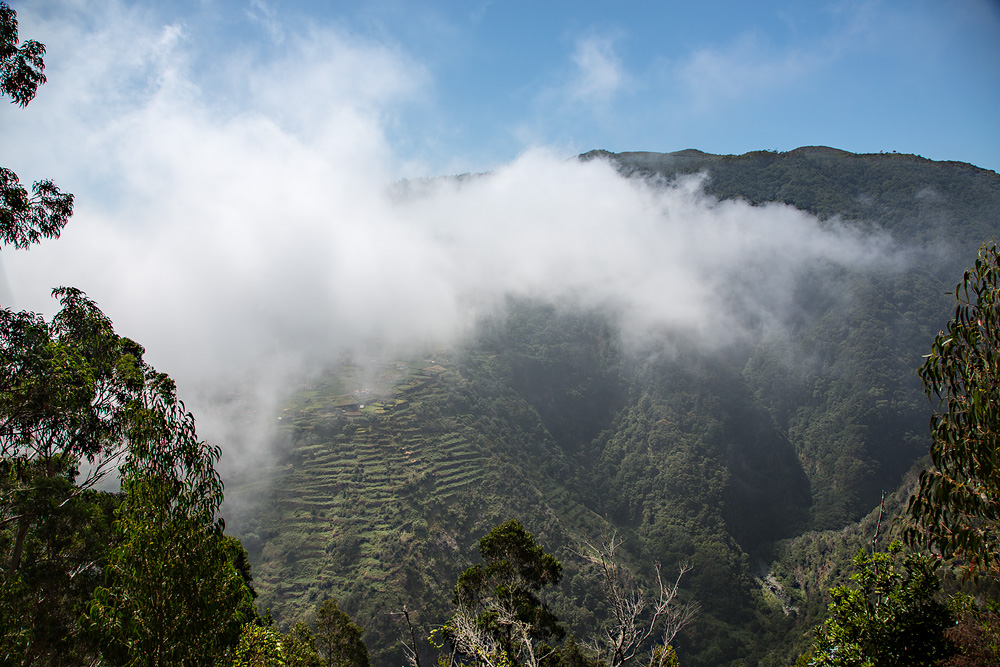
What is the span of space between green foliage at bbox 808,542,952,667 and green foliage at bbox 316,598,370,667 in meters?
24.7

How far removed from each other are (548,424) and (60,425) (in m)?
186

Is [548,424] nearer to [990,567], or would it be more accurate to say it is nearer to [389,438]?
[389,438]

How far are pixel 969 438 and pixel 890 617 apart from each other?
24.7 feet

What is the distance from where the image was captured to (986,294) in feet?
33.2

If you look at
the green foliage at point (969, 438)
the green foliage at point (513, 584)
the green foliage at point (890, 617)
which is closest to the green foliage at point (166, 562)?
the green foliage at point (969, 438)

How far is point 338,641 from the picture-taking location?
29109mm

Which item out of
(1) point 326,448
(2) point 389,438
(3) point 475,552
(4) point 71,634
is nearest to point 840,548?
(3) point 475,552

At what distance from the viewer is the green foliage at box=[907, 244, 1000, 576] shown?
9336 mm

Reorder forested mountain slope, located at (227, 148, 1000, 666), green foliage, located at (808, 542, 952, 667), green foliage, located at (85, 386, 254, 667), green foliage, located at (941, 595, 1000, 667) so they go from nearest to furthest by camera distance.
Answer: green foliage, located at (85, 386, 254, 667) → green foliage, located at (941, 595, 1000, 667) → green foliage, located at (808, 542, 952, 667) → forested mountain slope, located at (227, 148, 1000, 666)

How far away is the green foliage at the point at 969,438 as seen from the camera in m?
9.34

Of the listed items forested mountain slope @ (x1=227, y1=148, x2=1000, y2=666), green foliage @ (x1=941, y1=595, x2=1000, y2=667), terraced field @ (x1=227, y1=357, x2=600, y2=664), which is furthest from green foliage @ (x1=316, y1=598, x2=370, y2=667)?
terraced field @ (x1=227, y1=357, x2=600, y2=664)

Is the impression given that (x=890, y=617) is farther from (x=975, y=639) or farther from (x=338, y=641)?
(x=338, y=641)

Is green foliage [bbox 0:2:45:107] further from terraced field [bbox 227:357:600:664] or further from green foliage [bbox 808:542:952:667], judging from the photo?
terraced field [bbox 227:357:600:664]

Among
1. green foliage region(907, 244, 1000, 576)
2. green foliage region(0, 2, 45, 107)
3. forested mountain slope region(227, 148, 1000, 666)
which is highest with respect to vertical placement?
green foliage region(0, 2, 45, 107)
